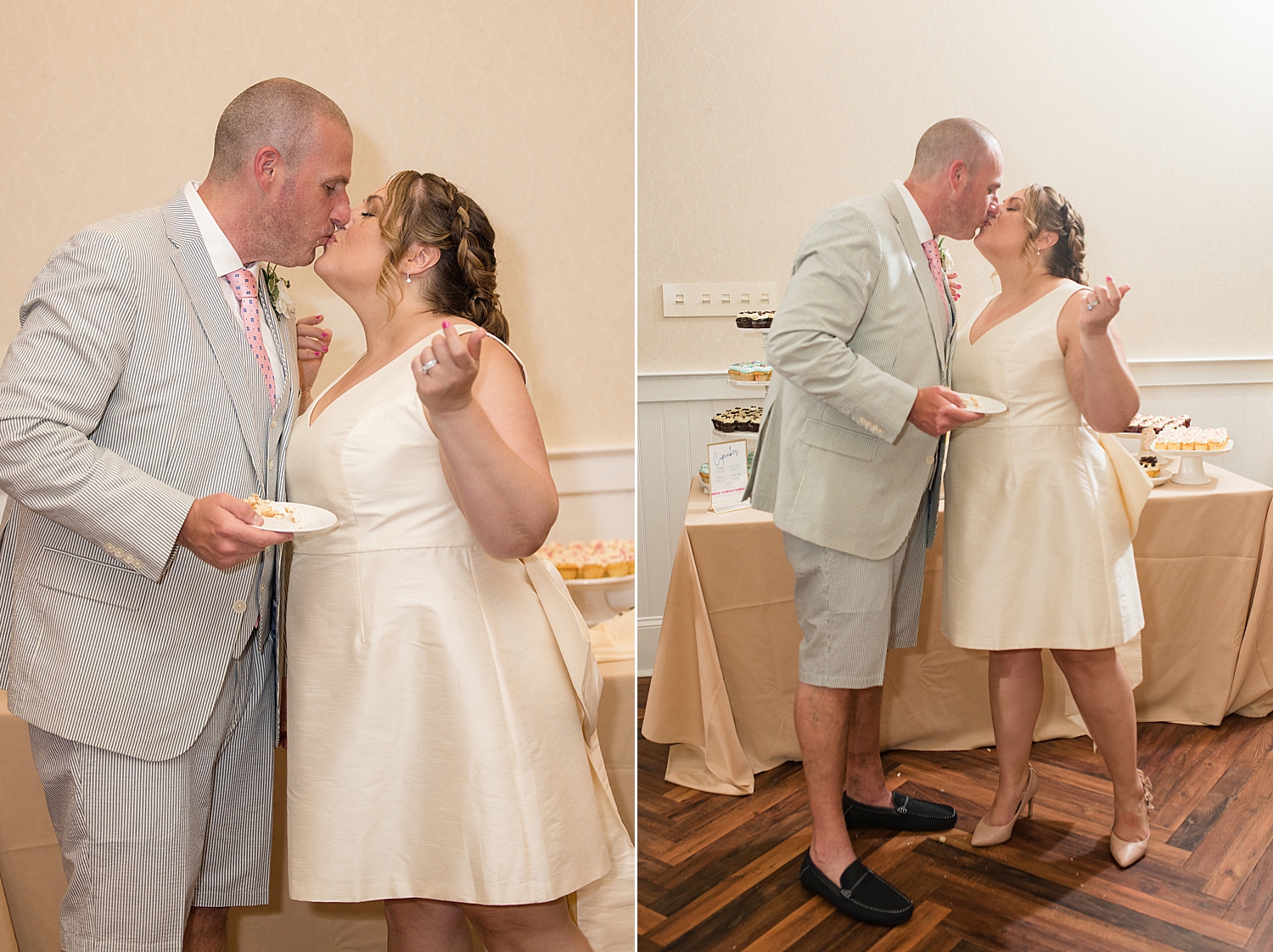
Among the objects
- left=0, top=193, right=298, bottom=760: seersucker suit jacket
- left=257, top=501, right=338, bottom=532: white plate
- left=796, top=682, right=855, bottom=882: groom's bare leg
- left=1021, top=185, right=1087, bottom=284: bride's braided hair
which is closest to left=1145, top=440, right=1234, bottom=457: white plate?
left=1021, top=185, right=1087, bottom=284: bride's braided hair

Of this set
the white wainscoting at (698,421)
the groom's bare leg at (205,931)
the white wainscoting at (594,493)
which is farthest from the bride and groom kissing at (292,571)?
the white wainscoting at (594,493)

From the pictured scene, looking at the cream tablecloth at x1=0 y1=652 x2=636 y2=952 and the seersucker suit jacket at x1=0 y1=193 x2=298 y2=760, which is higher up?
the seersucker suit jacket at x1=0 y1=193 x2=298 y2=760

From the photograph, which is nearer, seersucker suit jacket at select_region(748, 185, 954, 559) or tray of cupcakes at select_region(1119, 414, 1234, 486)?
tray of cupcakes at select_region(1119, 414, 1234, 486)

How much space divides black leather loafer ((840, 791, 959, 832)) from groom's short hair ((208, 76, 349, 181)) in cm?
133

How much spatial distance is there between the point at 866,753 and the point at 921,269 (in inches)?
35.7

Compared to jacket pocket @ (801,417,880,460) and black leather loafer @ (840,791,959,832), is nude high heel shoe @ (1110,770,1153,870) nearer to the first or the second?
black leather loafer @ (840,791,959,832)

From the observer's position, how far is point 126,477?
97 cm

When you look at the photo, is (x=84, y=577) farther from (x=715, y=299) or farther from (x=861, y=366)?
(x=861, y=366)

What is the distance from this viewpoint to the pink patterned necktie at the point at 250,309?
1.15 meters

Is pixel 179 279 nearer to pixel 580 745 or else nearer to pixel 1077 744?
pixel 580 745

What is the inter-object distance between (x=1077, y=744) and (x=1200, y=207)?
786 mm

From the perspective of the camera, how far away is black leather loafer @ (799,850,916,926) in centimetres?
133

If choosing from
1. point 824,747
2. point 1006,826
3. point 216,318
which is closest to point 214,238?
point 216,318

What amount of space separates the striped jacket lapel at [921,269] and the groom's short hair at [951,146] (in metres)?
0.09
